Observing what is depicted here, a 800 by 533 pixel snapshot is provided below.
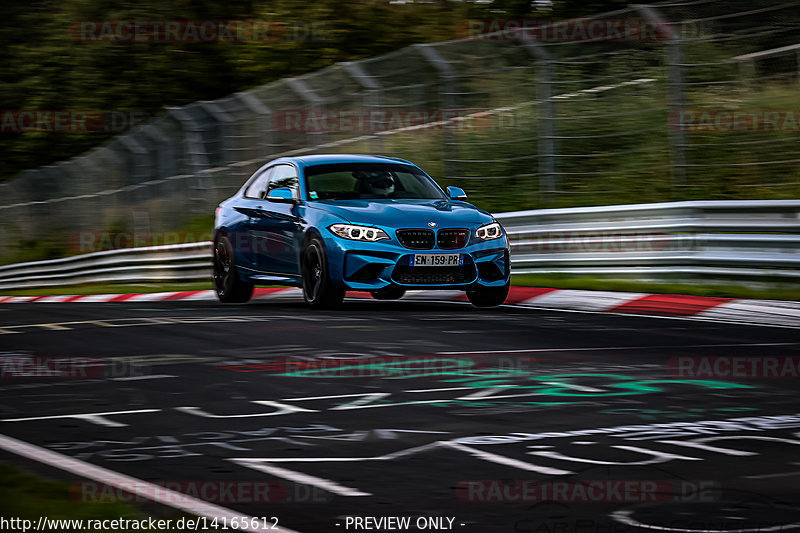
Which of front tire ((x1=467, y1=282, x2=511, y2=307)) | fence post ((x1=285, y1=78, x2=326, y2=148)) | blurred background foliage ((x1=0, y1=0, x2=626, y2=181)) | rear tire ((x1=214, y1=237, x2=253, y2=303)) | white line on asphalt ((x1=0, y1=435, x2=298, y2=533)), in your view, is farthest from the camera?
blurred background foliage ((x1=0, y1=0, x2=626, y2=181))

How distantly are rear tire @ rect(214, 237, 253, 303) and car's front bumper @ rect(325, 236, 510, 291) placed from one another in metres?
2.74

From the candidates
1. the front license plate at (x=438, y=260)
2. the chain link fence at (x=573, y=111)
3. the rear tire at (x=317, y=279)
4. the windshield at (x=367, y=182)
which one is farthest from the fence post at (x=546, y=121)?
the rear tire at (x=317, y=279)

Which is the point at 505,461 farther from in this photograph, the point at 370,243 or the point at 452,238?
the point at 452,238

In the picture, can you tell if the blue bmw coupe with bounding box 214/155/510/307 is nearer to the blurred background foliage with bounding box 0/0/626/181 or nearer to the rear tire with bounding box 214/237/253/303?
the rear tire with bounding box 214/237/253/303

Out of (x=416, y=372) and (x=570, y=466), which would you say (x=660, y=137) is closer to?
(x=416, y=372)

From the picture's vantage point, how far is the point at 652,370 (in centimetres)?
870

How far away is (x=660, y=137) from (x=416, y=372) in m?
12.5

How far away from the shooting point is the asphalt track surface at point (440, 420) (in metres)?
4.96

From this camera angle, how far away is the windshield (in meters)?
14.3

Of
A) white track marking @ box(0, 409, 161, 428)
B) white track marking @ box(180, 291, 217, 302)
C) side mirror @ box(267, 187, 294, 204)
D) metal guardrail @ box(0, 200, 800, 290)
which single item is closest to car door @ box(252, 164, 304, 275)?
side mirror @ box(267, 187, 294, 204)

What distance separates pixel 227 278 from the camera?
16000 millimetres

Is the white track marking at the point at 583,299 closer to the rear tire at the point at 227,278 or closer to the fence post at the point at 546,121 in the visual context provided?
the fence post at the point at 546,121

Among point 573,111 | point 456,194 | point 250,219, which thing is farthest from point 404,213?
point 573,111

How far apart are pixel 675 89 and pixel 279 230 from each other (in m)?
4.49
